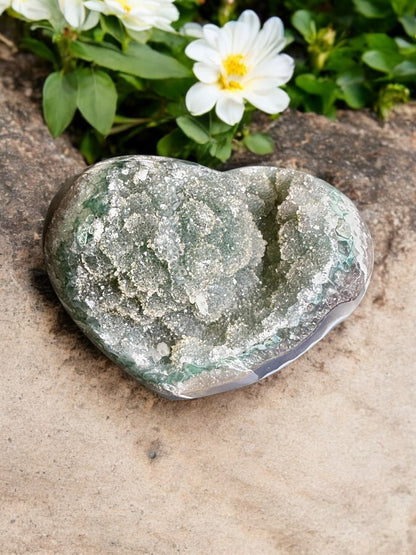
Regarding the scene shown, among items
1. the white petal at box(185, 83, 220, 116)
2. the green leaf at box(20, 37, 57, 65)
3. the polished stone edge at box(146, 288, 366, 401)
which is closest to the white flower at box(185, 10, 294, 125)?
the white petal at box(185, 83, 220, 116)

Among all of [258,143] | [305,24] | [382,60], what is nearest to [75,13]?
[258,143]

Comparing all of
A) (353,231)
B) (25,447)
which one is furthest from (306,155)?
(25,447)

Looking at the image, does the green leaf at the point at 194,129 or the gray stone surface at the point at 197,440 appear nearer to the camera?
A: the gray stone surface at the point at 197,440

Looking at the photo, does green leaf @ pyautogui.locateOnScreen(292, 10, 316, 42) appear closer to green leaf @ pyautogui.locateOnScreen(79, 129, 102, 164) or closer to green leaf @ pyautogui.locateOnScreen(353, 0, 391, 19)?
green leaf @ pyautogui.locateOnScreen(353, 0, 391, 19)

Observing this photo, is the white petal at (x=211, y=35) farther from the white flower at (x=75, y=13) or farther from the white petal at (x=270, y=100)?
the white flower at (x=75, y=13)

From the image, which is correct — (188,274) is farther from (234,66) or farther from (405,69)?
(405,69)

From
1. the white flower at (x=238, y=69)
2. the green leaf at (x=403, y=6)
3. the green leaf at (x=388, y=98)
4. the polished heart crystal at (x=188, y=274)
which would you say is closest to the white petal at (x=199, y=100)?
the white flower at (x=238, y=69)

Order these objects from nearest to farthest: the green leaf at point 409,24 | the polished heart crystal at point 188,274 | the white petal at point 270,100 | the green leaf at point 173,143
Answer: the polished heart crystal at point 188,274 < the white petal at point 270,100 < the green leaf at point 173,143 < the green leaf at point 409,24

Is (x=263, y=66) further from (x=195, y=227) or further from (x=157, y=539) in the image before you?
(x=157, y=539)
